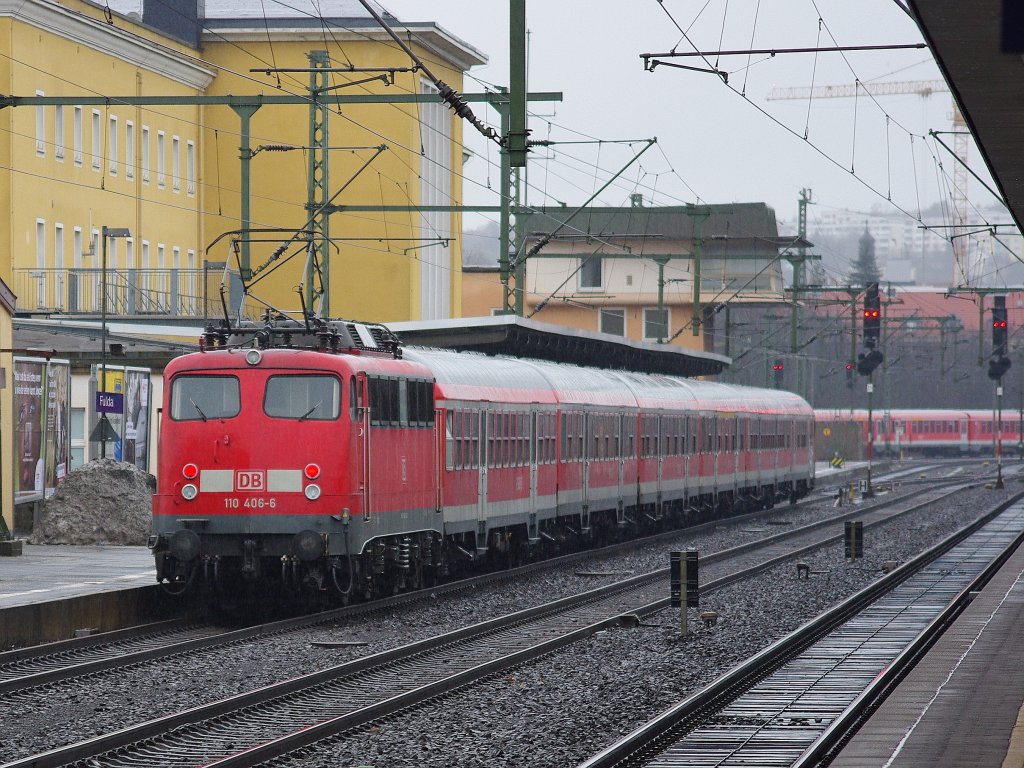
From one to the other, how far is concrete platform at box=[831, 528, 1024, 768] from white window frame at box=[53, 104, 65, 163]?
132ft

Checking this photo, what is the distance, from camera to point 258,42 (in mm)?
65750

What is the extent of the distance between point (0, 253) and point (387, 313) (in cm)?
1916

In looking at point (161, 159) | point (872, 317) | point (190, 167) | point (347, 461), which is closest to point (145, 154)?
point (161, 159)

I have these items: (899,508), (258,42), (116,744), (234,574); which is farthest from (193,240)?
(116,744)

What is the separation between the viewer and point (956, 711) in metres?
12.4

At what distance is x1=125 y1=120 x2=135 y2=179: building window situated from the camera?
5825 centimetres

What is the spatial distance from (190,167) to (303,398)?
150ft

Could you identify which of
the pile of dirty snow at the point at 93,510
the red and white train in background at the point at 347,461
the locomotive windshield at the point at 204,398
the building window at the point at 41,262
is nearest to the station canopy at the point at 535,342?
the red and white train in background at the point at 347,461

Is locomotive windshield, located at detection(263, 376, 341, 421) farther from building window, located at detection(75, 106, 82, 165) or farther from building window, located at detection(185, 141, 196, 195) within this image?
building window, located at detection(185, 141, 196, 195)

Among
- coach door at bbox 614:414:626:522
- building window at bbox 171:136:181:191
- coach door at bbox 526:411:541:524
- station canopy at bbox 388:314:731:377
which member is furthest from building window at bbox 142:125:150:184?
coach door at bbox 526:411:541:524

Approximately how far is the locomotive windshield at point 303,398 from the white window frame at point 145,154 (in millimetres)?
40654

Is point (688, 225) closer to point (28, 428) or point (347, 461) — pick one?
point (28, 428)

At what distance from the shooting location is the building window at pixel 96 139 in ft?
184

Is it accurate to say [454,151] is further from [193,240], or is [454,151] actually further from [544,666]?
[544,666]
